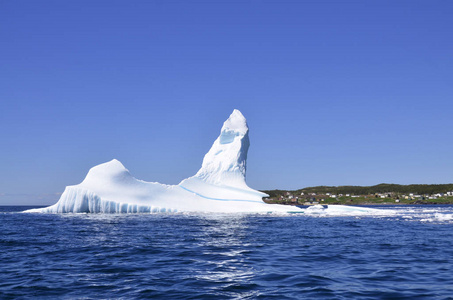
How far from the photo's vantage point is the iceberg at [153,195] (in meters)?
42.9

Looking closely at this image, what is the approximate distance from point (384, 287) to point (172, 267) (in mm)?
5951

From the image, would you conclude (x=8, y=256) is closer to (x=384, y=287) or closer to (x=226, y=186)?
(x=384, y=287)

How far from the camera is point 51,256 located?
13.9m

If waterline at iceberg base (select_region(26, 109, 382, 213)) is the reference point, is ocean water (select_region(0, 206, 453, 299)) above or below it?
below

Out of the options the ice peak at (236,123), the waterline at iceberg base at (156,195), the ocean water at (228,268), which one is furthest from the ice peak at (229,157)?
the ocean water at (228,268)

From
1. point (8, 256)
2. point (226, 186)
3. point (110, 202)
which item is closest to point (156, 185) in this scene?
point (110, 202)

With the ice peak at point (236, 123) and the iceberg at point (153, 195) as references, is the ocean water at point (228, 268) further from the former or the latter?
the ice peak at point (236, 123)

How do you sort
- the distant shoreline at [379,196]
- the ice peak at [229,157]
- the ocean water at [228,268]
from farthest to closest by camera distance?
the distant shoreline at [379,196] → the ice peak at [229,157] → the ocean water at [228,268]

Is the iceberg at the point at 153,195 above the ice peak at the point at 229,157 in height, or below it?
below

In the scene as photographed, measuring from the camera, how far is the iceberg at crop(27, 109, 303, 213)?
42.9 m

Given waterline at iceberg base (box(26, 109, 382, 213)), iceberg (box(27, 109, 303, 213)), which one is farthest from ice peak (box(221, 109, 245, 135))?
iceberg (box(27, 109, 303, 213))

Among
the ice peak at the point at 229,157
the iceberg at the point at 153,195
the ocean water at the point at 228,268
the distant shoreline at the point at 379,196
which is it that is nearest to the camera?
the ocean water at the point at 228,268

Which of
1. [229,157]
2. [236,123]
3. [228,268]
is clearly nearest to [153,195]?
[229,157]

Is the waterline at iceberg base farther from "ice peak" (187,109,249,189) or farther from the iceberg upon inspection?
"ice peak" (187,109,249,189)
